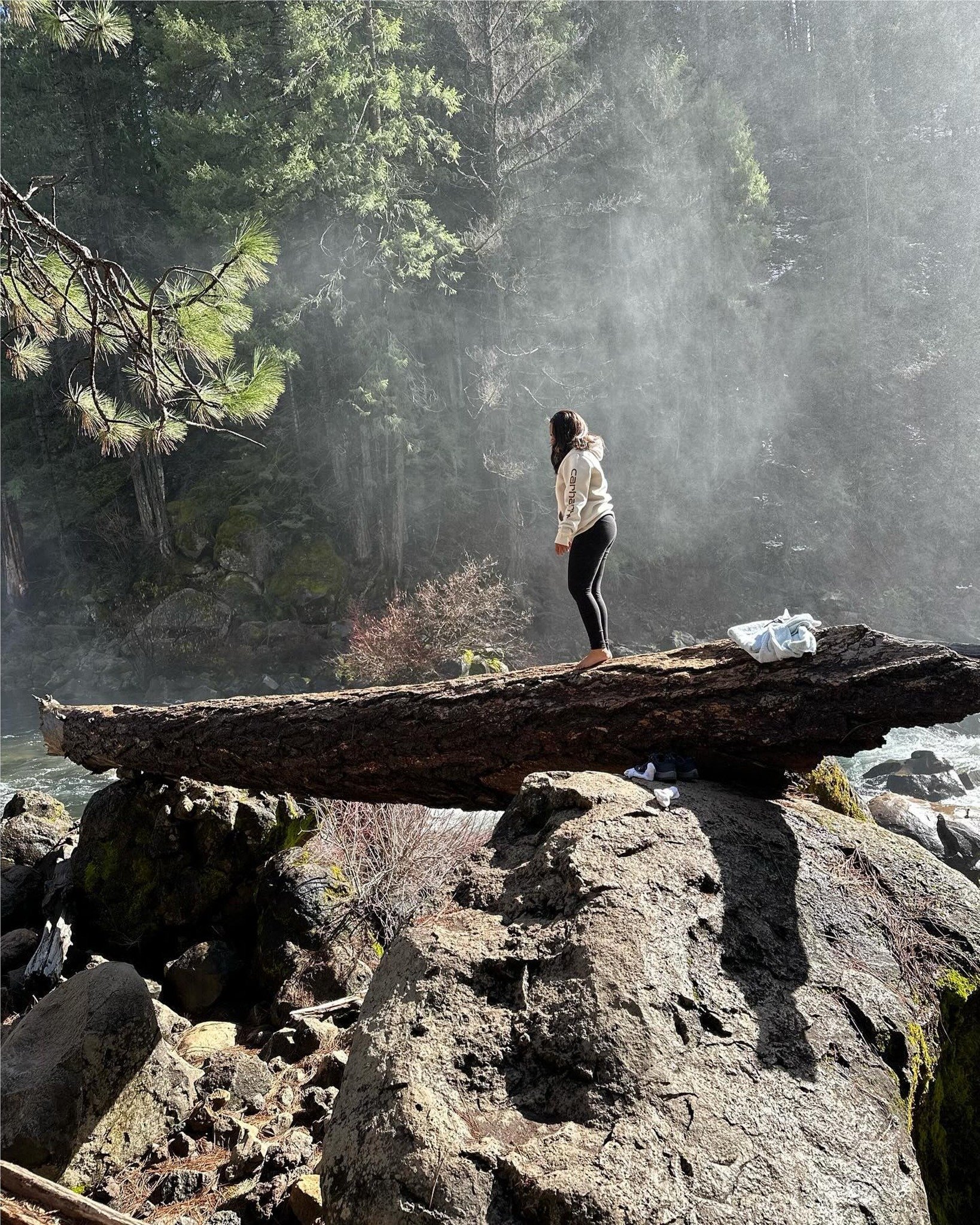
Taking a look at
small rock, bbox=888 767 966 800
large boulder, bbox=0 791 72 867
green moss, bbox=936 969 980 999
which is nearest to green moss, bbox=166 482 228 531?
large boulder, bbox=0 791 72 867

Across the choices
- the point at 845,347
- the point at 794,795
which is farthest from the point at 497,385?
the point at 794,795

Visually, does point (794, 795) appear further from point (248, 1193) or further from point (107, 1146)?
point (107, 1146)

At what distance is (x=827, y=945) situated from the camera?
8.73ft

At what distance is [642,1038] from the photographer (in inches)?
81.0

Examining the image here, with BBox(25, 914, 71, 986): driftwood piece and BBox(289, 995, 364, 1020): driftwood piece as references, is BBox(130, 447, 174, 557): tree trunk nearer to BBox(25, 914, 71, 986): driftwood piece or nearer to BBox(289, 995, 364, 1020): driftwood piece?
BBox(25, 914, 71, 986): driftwood piece

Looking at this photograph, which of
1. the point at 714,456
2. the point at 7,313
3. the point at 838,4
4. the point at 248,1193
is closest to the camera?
the point at 248,1193

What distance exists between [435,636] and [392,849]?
845cm

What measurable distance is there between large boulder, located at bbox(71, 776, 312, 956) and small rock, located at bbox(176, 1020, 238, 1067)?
937 millimetres

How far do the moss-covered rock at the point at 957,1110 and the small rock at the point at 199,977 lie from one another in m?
4.01

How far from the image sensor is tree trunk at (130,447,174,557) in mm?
19281

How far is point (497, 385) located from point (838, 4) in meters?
22.1

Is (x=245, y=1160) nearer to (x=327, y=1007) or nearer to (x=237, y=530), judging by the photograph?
(x=327, y=1007)

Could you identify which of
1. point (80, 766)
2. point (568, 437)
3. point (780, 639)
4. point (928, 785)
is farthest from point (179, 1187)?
point (928, 785)

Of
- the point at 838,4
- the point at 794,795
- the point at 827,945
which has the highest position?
the point at 838,4
